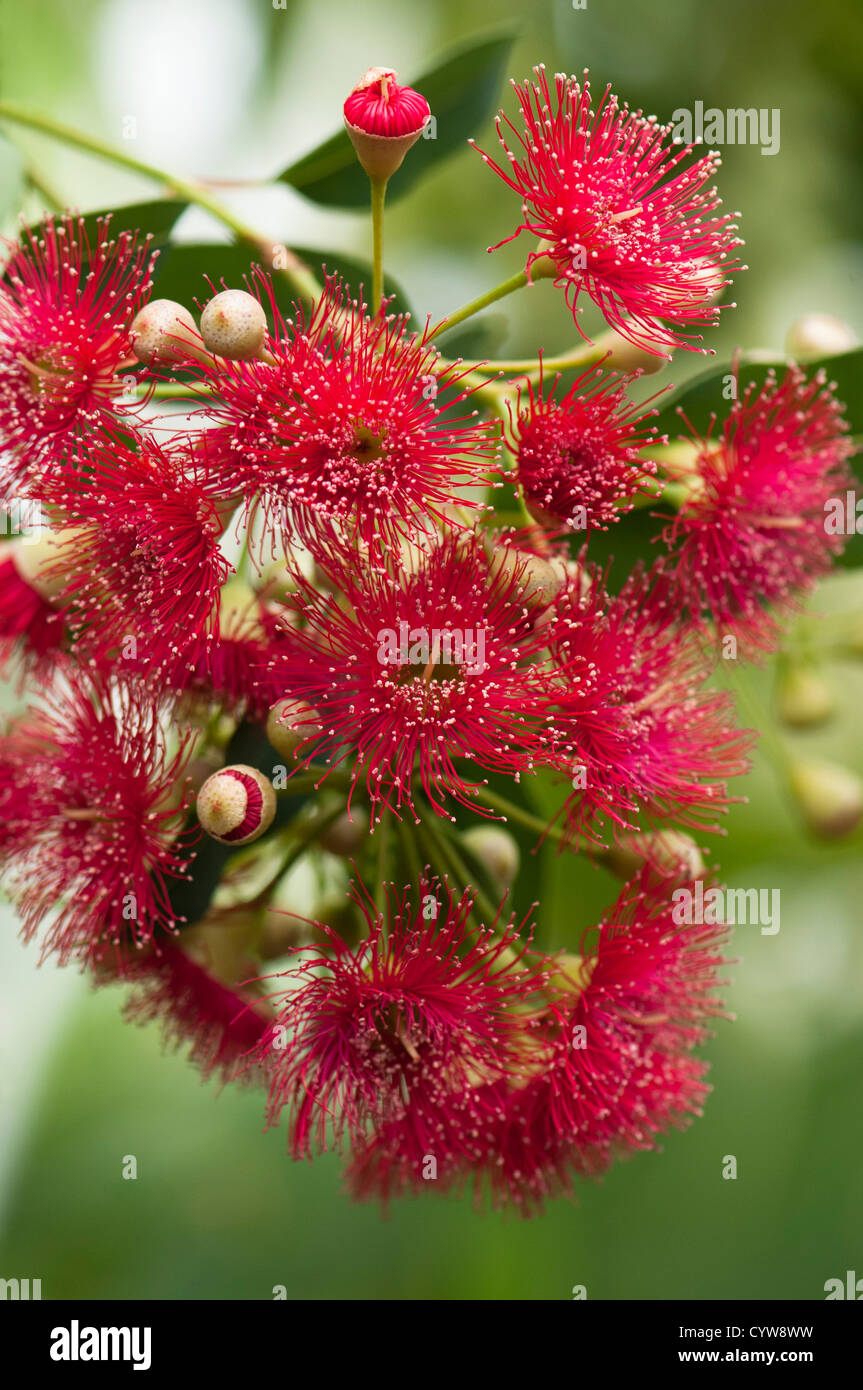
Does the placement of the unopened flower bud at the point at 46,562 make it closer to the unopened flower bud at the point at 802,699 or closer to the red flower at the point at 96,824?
the red flower at the point at 96,824

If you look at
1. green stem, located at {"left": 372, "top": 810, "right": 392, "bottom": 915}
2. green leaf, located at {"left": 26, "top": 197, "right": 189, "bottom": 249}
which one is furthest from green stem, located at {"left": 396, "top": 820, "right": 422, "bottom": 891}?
green leaf, located at {"left": 26, "top": 197, "right": 189, "bottom": 249}

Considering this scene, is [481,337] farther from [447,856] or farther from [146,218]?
[447,856]

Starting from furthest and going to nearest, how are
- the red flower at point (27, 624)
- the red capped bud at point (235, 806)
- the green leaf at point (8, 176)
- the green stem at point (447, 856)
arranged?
1. the green leaf at point (8, 176)
2. the red flower at point (27, 624)
3. the green stem at point (447, 856)
4. the red capped bud at point (235, 806)

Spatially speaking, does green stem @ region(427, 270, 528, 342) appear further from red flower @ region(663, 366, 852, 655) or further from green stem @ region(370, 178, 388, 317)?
red flower @ region(663, 366, 852, 655)

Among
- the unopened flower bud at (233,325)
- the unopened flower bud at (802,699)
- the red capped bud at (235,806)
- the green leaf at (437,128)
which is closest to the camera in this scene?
the unopened flower bud at (233,325)

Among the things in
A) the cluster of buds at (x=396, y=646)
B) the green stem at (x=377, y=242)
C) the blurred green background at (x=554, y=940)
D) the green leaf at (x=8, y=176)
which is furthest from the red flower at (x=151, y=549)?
the blurred green background at (x=554, y=940)
